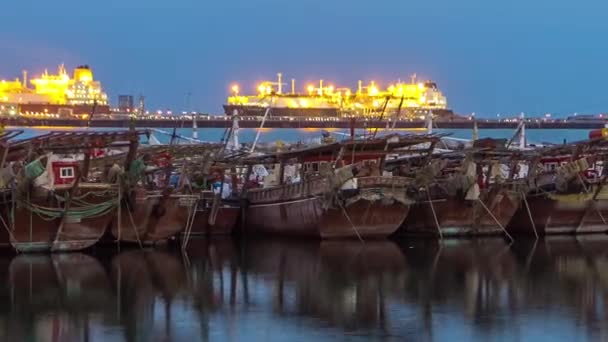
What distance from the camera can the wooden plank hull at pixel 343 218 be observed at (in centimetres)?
2478

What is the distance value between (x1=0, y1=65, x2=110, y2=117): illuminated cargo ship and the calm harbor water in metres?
99.4

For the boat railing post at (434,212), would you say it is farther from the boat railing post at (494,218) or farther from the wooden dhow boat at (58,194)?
the wooden dhow boat at (58,194)

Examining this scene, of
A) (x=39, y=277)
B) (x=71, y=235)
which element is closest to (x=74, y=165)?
(x=71, y=235)

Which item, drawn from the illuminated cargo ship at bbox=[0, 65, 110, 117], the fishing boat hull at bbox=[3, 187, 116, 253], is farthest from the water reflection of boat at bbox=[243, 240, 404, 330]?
the illuminated cargo ship at bbox=[0, 65, 110, 117]

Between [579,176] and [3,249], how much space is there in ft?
48.2

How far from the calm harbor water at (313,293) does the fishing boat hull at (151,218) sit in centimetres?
65

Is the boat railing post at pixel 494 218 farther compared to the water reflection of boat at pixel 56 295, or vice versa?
the boat railing post at pixel 494 218

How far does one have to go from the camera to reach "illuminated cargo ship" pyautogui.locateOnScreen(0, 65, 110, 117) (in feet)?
397

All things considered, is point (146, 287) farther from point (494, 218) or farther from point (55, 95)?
point (55, 95)

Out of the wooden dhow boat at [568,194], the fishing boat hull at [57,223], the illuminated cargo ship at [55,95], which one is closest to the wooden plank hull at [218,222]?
the fishing boat hull at [57,223]

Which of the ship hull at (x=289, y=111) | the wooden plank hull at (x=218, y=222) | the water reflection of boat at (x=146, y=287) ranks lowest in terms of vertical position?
the water reflection of boat at (x=146, y=287)

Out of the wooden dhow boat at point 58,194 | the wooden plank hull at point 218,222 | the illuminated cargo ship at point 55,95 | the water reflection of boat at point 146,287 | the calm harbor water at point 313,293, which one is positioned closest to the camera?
the calm harbor water at point 313,293

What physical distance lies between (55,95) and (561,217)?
10646cm

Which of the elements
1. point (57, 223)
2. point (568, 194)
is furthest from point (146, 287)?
point (568, 194)
